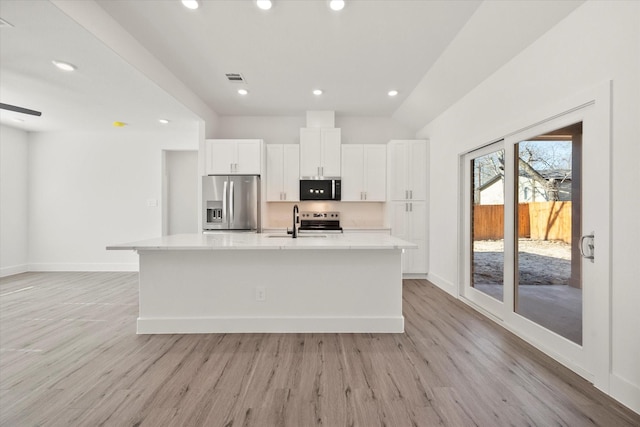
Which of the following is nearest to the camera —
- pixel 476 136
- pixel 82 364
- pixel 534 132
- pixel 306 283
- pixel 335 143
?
pixel 82 364

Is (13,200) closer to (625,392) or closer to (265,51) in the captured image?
(265,51)

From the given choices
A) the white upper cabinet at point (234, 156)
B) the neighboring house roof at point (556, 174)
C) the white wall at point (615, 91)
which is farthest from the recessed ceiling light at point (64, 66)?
the neighboring house roof at point (556, 174)

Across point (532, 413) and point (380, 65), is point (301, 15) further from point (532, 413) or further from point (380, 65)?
point (532, 413)

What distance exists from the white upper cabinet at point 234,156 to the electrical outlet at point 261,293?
253cm

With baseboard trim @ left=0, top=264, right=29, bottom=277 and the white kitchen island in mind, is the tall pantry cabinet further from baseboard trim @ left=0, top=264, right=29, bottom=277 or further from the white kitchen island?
baseboard trim @ left=0, top=264, right=29, bottom=277

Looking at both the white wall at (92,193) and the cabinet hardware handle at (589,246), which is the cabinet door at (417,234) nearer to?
the cabinet hardware handle at (589,246)

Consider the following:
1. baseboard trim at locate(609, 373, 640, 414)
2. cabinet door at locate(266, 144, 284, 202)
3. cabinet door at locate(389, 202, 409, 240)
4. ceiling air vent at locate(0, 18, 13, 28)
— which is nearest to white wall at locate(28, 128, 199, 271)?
cabinet door at locate(266, 144, 284, 202)

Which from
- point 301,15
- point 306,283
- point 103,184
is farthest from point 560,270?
point 103,184

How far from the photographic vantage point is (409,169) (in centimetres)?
498

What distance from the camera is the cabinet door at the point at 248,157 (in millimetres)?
4891

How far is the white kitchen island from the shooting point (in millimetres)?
2799

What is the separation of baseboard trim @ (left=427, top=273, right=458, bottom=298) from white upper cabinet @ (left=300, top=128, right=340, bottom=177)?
2307mm

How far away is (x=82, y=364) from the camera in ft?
7.39

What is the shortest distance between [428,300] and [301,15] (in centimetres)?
355
